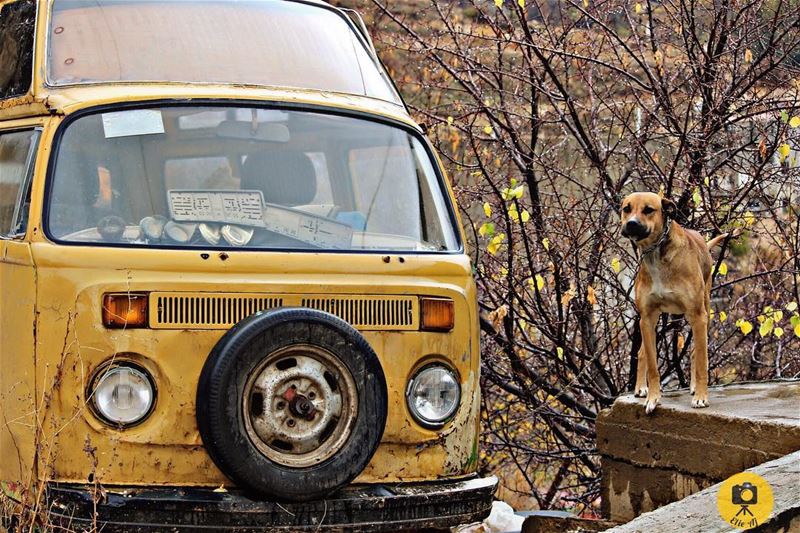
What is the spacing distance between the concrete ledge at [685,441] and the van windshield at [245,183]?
1.32 metres

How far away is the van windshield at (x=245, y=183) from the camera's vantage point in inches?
190

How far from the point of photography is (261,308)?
4.71 m

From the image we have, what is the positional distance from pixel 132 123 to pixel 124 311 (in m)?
0.87

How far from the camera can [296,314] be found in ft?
14.8

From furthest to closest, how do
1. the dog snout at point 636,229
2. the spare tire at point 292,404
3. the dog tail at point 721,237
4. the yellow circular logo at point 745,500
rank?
the dog tail at point 721,237, the dog snout at point 636,229, the spare tire at point 292,404, the yellow circular logo at point 745,500

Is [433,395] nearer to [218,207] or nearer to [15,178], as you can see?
[218,207]

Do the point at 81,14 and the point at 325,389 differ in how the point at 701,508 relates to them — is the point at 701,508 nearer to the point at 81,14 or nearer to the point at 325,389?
the point at 325,389

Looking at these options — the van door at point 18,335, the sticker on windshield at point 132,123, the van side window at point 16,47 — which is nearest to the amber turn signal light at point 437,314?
the sticker on windshield at point 132,123

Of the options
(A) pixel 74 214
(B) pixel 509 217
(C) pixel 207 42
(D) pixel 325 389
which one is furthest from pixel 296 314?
(B) pixel 509 217

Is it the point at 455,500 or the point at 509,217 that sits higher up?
the point at 509,217

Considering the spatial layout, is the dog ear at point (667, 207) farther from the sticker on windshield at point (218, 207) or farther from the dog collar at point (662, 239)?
the sticker on windshield at point (218, 207)

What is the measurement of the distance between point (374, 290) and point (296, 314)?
1.60 feet

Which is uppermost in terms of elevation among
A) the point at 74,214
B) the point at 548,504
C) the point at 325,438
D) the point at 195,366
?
the point at 74,214

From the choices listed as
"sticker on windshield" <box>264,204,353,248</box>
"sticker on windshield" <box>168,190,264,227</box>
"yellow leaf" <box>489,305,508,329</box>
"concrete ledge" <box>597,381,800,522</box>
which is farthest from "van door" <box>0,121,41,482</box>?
"yellow leaf" <box>489,305,508,329</box>
